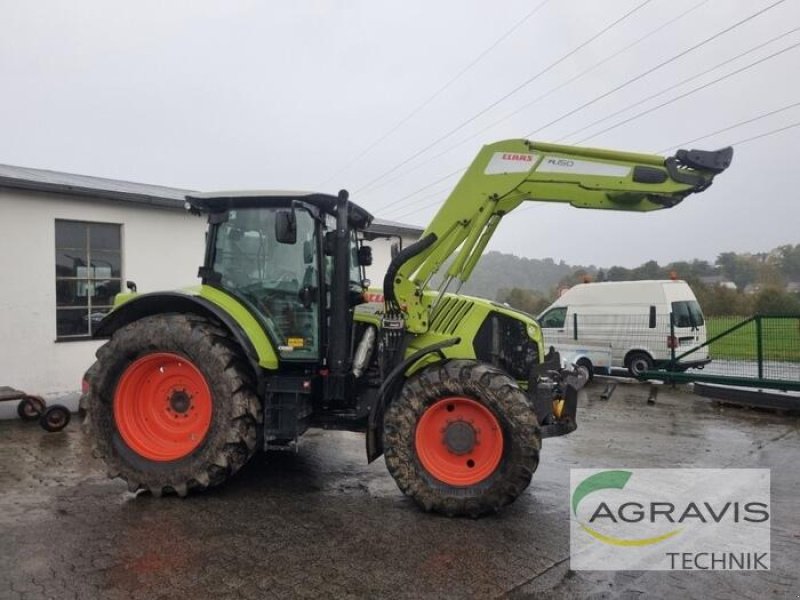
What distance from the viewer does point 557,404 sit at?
17.1ft

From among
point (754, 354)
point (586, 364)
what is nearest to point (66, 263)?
point (586, 364)

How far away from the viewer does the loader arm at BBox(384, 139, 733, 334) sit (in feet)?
15.6

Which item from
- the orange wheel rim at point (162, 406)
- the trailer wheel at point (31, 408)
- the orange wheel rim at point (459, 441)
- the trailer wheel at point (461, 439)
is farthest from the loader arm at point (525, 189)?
the trailer wheel at point (31, 408)

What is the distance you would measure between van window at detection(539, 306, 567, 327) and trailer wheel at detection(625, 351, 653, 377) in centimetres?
189

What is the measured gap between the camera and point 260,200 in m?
5.19

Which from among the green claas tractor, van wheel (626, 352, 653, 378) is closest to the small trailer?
the green claas tractor

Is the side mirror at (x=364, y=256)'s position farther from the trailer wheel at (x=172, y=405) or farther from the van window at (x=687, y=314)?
the van window at (x=687, y=314)

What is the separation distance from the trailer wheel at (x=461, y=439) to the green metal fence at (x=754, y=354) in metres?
7.47

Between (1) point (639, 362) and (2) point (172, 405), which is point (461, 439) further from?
(1) point (639, 362)

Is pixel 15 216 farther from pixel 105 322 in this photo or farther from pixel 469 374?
pixel 469 374

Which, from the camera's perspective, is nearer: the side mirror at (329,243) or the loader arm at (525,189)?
the loader arm at (525,189)

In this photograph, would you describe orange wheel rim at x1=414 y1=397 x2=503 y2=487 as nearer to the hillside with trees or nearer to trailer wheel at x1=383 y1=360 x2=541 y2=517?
trailer wheel at x1=383 y1=360 x2=541 y2=517

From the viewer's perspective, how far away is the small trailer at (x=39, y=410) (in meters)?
7.42

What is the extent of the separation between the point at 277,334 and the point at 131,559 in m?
2.07
